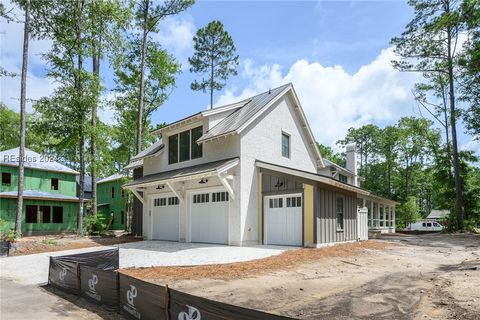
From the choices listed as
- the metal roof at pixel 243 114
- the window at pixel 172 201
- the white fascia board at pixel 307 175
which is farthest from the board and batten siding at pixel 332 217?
the window at pixel 172 201

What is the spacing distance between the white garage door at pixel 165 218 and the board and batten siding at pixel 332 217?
7.83 meters

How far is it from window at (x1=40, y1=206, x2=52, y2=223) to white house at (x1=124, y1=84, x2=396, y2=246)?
12.5m

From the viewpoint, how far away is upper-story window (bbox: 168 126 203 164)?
58.3 feet

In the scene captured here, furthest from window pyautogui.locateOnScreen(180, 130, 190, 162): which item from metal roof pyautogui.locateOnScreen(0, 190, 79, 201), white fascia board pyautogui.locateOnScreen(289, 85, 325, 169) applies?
metal roof pyautogui.locateOnScreen(0, 190, 79, 201)

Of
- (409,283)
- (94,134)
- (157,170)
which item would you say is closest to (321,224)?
(409,283)

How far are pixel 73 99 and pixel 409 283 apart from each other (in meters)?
22.3

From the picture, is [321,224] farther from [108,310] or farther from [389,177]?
[389,177]

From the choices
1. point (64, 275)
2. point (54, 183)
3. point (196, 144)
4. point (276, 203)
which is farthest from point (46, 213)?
point (64, 275)

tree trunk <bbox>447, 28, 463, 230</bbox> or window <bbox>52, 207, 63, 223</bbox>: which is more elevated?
tree trunk <bbox>447, 28, 463, 230</bbox>

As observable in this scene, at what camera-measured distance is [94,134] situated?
23.4 m

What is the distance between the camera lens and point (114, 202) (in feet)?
131

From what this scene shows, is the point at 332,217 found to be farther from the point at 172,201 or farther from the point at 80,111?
the point at 80,111

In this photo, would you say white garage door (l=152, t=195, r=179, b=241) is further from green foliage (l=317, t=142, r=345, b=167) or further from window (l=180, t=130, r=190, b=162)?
green foliage (l=317, t=142, r=345, b=167)

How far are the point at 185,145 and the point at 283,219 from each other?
689 cm
